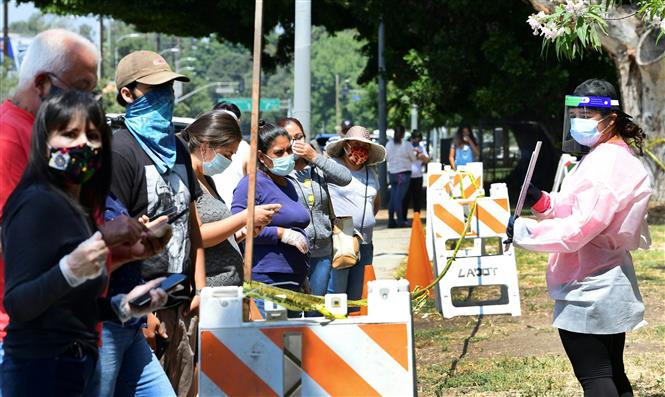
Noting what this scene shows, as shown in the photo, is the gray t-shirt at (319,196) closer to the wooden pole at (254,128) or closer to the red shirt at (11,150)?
the wooden pole at (254,128)

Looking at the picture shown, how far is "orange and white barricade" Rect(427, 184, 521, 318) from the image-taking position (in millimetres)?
10625

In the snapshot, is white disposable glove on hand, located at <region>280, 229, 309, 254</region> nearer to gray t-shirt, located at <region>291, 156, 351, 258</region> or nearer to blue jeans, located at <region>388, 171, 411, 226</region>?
gray t-shirt, located at <region>291, 156, 351, 258</region>

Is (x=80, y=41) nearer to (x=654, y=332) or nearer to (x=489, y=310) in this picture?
(x=654, y=332)

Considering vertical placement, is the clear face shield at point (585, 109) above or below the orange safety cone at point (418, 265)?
above

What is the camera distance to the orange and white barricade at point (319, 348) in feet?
14.0

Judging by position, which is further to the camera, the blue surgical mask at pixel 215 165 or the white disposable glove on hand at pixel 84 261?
the blue surgical mask at pixel 215 165

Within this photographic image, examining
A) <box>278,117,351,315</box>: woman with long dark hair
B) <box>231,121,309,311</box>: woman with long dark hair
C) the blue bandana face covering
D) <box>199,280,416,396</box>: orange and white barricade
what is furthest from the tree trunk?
<box>199,280,416,396</box>: orange and white barricade

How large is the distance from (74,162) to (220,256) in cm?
248

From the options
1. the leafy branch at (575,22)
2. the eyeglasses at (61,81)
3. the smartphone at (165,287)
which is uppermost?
the leafy branch at (575,22)

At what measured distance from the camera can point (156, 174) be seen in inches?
188

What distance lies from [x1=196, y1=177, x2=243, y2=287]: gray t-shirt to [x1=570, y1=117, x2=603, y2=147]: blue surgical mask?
1.71m

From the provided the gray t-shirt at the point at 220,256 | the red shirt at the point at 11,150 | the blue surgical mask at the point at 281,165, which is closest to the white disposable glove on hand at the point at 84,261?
the red shirt at the point at 11,150

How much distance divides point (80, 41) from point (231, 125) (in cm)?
222

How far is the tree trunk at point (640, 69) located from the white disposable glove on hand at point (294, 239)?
1388 cm
